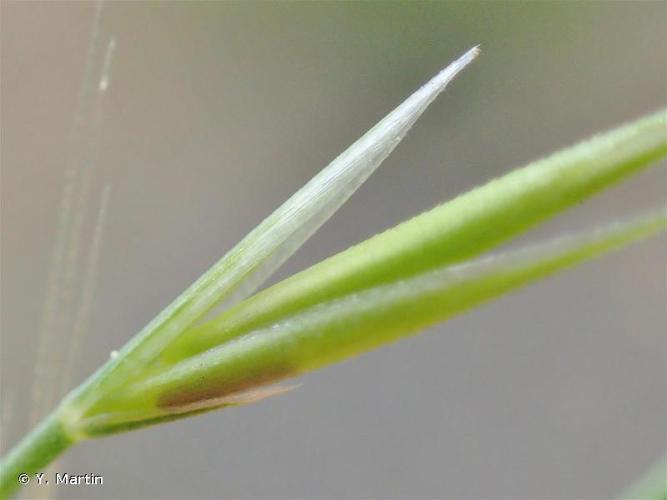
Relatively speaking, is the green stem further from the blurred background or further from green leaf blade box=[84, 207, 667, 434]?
the blurred background

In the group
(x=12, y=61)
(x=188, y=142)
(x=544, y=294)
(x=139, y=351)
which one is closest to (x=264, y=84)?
(x=188, y=142)

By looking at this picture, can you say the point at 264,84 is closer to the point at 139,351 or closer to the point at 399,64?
the point at 399,64

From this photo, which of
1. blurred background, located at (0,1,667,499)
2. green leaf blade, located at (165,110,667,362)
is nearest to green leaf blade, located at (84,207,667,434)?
green leaf blade, located at (165,110,667,362)

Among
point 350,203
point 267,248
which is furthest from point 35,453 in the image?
point 350,203

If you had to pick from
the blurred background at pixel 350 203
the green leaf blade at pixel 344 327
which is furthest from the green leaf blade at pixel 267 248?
the blurred background at pixel 350 203

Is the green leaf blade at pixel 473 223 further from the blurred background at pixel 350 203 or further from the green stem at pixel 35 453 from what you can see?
the blurred background at pixel 350 203

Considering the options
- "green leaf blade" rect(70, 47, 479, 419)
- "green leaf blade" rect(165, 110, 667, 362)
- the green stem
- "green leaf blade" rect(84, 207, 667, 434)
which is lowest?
the green stem
